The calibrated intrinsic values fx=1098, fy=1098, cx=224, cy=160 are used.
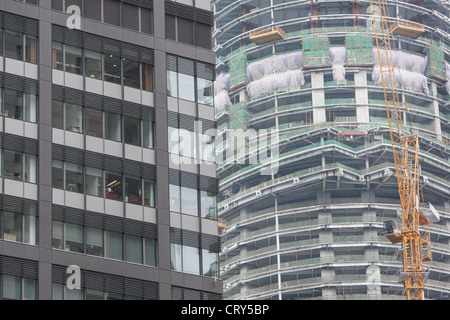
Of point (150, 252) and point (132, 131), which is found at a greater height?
point (132, 131)

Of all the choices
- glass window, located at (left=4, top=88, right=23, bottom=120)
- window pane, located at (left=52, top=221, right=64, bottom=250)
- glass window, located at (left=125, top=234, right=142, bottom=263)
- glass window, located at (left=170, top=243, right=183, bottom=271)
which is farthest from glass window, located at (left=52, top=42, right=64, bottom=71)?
glass window, located at (left=170, top=243, right=183, bottom=271)

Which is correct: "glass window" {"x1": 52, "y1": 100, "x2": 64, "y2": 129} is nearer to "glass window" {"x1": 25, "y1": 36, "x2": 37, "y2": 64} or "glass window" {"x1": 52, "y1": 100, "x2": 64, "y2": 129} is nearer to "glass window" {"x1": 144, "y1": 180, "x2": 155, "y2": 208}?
"glass window" {"x1": 25, "y1": 36, "x2": 37, "y2": 64}

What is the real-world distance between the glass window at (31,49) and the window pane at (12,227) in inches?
454

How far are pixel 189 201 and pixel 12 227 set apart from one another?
13.9 meters

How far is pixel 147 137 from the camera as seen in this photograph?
78.1 m

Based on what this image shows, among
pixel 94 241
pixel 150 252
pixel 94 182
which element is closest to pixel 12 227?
pixel 94 241

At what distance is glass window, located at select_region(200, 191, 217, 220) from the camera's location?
258 feet

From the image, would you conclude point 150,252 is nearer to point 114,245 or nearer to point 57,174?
point 114,245

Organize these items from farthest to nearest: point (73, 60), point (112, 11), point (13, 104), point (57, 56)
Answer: point (112, 11)
point (73, 60)
point (57, 56)
point (13, 104)

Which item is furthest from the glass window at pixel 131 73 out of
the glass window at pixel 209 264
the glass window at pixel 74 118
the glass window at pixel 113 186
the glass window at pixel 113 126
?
the glass window at pixel 209 264

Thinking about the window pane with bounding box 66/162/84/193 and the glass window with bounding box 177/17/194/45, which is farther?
the glass window with bounding box 177/17/194/45

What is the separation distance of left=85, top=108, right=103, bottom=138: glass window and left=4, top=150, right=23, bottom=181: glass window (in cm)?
575

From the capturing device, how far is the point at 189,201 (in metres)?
78.2

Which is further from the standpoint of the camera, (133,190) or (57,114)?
(133,190)
